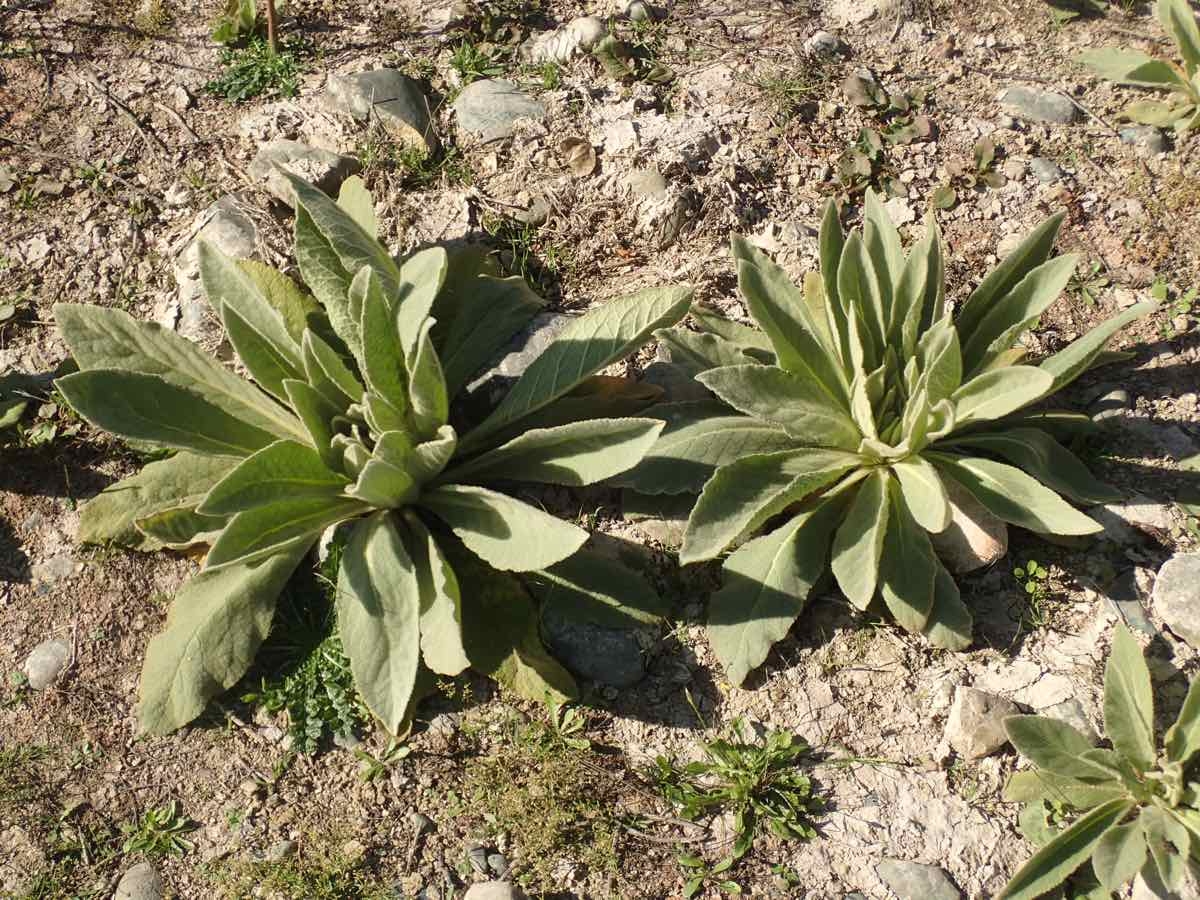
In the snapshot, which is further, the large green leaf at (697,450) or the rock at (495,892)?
the large green leaf at (697,450)

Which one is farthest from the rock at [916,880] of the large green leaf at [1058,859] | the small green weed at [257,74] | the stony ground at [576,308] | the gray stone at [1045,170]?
the small green weed at [257,74]

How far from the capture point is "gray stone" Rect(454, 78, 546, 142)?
4.24m

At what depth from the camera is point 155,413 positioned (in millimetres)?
3055

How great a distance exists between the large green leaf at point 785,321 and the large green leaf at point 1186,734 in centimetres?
135

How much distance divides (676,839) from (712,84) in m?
3.14

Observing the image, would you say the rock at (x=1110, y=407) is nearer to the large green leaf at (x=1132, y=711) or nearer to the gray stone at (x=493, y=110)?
the large green leaf at (x=1132, y=711)

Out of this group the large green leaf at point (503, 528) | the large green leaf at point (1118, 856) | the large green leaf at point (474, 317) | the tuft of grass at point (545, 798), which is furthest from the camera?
the large green leaf at point (474, 317)

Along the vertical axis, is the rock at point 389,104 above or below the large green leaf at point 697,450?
above

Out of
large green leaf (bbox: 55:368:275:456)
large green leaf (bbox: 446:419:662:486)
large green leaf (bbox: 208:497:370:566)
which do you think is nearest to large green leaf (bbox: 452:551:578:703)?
large green leaf (bbox: 446:419:662:486)

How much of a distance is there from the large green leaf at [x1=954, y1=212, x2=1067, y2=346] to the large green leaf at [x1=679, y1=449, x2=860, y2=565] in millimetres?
642

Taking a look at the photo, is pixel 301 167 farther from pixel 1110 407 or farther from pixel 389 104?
pixel 1110 407

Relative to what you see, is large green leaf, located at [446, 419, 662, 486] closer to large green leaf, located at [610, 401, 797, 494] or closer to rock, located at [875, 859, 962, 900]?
large green leaf, located at [610, 401, 797, 494]

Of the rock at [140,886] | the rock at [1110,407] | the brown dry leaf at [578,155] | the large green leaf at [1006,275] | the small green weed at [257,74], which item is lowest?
the rock at [140,886]

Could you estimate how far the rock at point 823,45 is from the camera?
14.8 feet
